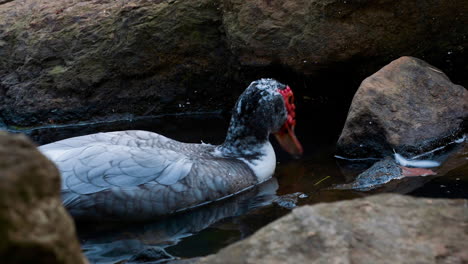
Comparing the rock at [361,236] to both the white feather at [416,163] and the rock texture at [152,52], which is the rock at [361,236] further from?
the rock texture at [152,52]

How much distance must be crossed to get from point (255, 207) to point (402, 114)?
1664 mm

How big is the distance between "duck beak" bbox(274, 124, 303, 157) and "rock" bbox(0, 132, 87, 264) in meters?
3.48

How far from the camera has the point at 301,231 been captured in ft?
8.51

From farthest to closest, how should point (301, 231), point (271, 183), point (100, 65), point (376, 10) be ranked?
point (100, 65), point (376, 10), point (271, 183), point (301, 231)

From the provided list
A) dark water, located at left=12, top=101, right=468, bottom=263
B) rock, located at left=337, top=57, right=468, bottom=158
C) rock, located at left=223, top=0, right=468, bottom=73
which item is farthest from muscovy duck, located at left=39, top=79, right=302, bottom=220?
rock, located at left=223, top=0, right=468, bottom=73

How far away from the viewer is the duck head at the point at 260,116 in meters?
5.18

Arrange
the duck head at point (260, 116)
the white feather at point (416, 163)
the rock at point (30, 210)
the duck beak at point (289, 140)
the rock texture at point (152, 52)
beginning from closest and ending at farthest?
the rock at point (30, 210), the white feather at point (416, 163), the duck head at point (260, 116), the duck beak at point (289, 140), the rock texture at point (152, 52)

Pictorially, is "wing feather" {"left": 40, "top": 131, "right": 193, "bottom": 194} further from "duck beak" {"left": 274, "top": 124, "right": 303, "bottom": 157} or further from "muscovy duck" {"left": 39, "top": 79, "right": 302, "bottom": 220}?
"duck beak" {"left": 274, "top": 124, "right": 303, "bottom": 157}

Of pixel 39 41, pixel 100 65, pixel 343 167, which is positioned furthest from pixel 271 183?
pixel 39 41

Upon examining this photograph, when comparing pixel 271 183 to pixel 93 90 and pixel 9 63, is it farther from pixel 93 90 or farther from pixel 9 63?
pixel 9 63

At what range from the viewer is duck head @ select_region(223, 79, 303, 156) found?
17.0 ft

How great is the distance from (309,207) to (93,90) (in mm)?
5053

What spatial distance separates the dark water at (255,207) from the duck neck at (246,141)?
0.29 meters

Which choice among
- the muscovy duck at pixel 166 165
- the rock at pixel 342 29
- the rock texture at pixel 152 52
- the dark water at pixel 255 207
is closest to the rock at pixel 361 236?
the dark water at pixel 255 207
